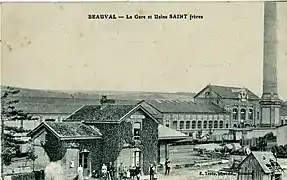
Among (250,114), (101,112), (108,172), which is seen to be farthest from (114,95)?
(250,114)

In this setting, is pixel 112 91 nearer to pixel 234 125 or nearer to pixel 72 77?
pixel 72 77

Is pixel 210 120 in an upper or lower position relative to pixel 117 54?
lower

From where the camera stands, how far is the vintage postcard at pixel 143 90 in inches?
42.6

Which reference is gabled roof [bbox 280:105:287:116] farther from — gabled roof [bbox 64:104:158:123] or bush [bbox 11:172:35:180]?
bush [bbox 11:172:35:180]

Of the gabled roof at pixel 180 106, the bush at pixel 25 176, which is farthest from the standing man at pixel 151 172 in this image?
the bush at pixel 25 176

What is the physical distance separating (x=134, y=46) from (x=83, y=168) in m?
0.24

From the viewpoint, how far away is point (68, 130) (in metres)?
1.08

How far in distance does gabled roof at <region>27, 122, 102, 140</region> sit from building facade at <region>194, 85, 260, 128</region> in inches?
7.8

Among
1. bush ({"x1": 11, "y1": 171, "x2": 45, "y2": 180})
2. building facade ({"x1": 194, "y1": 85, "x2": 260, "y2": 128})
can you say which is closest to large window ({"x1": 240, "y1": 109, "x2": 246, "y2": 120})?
building facade ({"x1": 194, "y1": 85, "x2": 260, "y2": 128})

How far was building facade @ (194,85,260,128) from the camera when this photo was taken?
1087 millimetres

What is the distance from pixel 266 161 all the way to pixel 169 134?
180 millimetres

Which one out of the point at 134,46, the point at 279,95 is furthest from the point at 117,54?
the point at 279,95

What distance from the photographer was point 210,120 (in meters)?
1.09

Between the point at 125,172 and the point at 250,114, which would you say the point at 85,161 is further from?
the point at 250,114
